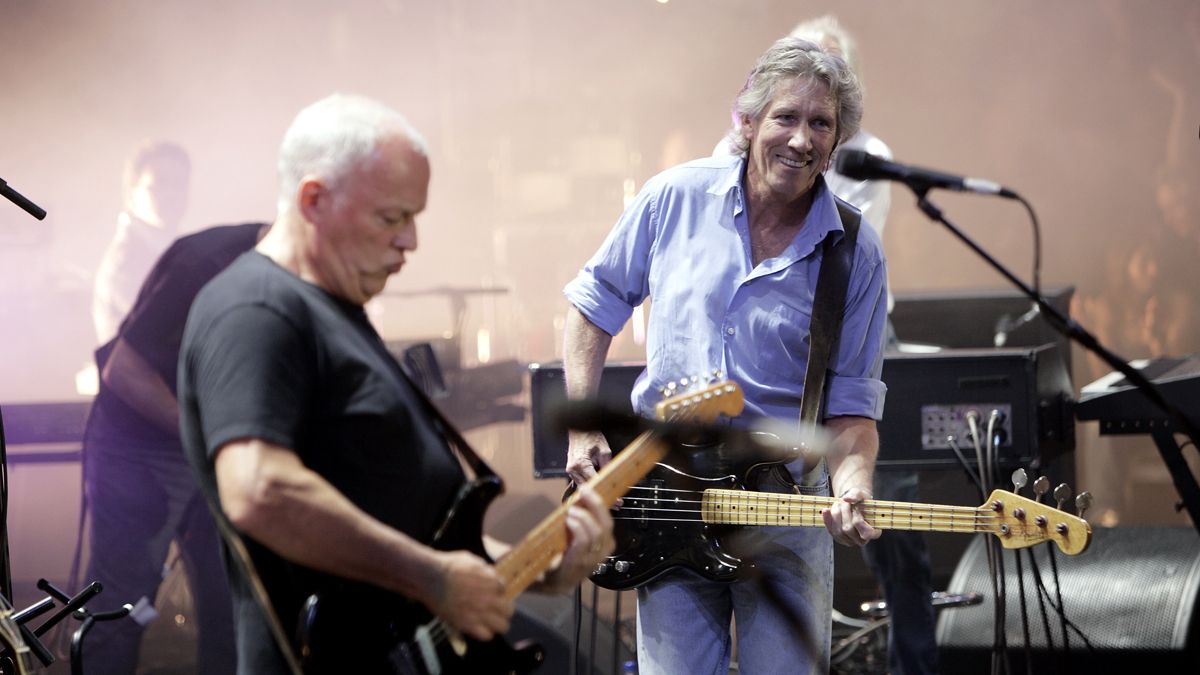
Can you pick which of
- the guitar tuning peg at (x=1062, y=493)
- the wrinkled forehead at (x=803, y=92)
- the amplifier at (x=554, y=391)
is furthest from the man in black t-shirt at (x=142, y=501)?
the guitar tuning peg at (x=1062, y=493)

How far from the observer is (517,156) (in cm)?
789

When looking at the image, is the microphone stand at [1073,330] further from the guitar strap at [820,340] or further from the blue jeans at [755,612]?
the blue jeans at [755,612]

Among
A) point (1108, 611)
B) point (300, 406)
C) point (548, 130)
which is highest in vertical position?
point (548, 130)

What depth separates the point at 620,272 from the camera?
313 centimetres

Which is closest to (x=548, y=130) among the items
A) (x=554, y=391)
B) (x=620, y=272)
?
(x=554, y=391)

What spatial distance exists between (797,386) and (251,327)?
1.43 meters

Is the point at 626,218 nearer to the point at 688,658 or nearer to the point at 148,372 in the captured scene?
the point at 688,658

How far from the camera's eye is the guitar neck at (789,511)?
9.29 ft

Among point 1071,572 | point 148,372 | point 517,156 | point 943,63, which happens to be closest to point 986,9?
point 943,63

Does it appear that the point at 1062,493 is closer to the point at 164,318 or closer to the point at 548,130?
the point at 164,318

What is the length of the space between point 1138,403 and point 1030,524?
1387 millimetres

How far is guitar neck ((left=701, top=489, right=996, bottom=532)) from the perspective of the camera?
2832mm

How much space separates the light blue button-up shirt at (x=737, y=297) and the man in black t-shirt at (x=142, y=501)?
6.76 ft

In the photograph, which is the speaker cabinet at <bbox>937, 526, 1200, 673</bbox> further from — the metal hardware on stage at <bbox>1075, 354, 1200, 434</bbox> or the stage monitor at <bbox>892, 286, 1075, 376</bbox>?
the stage monitor at <bbox>892, 286, 1075, 376</bbox>
